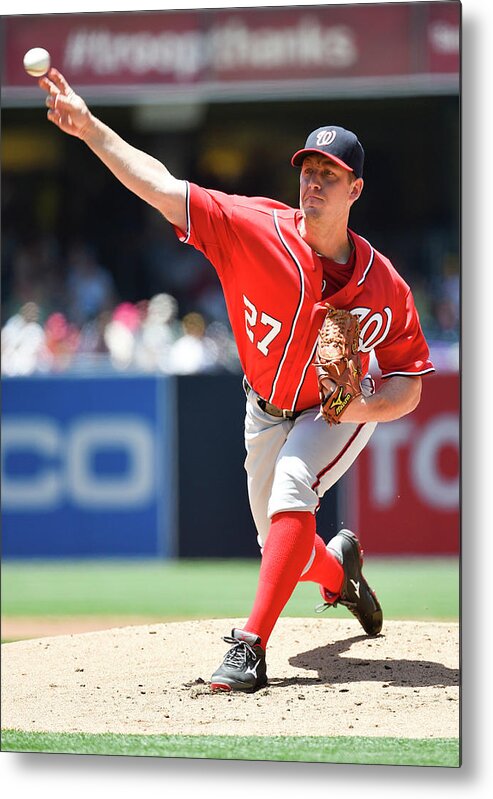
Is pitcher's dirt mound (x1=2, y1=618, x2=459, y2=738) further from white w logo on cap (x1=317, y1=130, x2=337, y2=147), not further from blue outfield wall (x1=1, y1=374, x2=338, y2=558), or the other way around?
blue outfield wall (x1=1, y1=374, x2=338, y2=558)

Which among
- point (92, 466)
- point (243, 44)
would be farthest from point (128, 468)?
point (243, 44)

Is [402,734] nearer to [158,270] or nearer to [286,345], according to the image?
[286,345]

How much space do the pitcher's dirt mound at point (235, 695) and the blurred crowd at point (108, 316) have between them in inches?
79.3

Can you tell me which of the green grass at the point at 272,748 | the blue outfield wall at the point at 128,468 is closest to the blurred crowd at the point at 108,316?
the blue outfield wall at the point at 128,468

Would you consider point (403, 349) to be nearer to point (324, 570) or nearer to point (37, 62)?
point (324, 570)

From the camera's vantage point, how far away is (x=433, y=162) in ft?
20.4

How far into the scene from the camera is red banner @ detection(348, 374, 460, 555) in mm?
4188

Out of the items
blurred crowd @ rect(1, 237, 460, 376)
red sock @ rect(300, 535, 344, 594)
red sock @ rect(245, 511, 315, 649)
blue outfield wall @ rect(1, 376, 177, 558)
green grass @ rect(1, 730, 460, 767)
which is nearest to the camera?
green grass @ rect(1, 730, 460, 767)

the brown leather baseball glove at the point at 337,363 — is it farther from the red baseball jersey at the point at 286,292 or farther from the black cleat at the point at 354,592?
the black cleat at the point at 354,592

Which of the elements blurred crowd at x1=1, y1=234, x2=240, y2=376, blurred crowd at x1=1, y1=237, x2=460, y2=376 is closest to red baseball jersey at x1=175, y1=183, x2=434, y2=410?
blurred crowd at x1=1, y1=237, x2=460, y2=376

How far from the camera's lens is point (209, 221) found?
2.92 meters

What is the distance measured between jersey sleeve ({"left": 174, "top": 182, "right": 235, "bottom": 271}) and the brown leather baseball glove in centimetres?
31

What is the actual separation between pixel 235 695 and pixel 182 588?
8.04 ft

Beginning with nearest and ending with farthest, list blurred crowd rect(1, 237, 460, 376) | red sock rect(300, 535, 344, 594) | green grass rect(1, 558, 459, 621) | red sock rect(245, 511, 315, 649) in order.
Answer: red sock rect(245, 511, 315, 649) < red sock rect(300, 535, 344, 594) < green grass rect(1, 558, 459, 621) < blurred crowd rect(1, 237, 460, 376)
